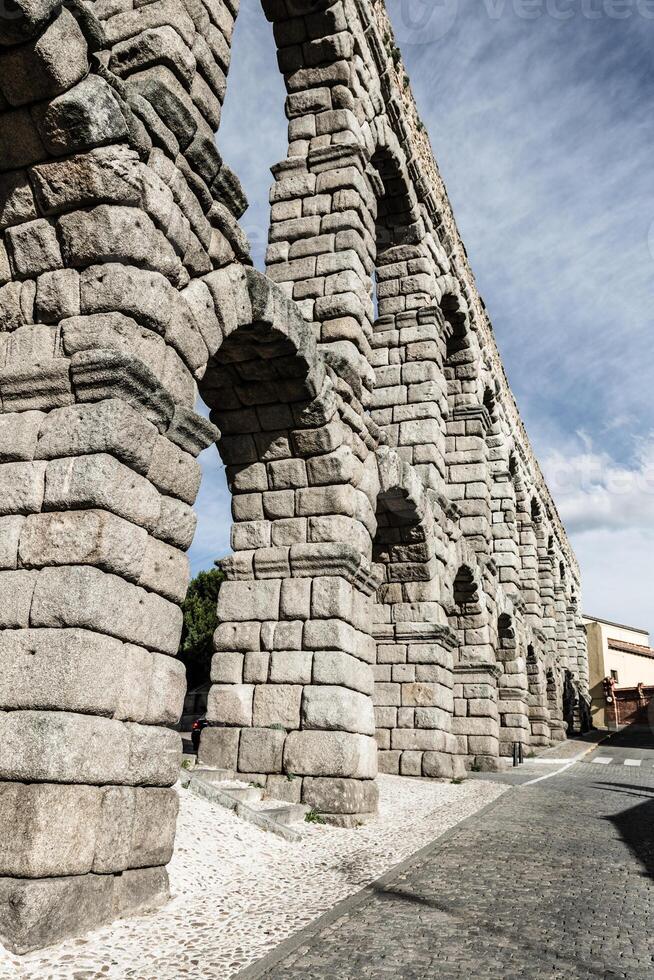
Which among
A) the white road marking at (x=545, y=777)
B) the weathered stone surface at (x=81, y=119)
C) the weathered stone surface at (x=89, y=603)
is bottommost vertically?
the white road marking at (x=545, y=777)

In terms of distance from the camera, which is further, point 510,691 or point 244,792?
point 510,691

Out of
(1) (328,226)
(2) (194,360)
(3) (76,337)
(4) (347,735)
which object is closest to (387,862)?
(4) (347,735)

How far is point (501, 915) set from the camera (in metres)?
4.11

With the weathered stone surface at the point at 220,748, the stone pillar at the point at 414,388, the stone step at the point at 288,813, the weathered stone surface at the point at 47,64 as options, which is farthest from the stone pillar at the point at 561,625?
the weathered stone surface at the point at 47,64

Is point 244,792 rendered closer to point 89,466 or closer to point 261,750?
point 261,750

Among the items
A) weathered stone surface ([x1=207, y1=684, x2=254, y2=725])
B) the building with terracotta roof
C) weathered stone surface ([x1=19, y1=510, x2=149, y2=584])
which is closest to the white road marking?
weathered stone surface ([x1=207, y1=684, x2=254, y2=725])

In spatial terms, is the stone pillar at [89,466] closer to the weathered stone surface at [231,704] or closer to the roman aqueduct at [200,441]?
the roman aqueduct at [200,441]

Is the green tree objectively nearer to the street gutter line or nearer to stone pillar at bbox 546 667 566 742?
stone pillar at bbox 546 667 566 742

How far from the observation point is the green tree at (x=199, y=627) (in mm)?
31922

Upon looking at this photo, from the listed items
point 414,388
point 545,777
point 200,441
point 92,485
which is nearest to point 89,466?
point 92,485

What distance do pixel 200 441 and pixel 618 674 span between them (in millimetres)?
47685

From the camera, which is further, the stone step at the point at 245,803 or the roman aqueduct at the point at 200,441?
the stone step at the point at 245,803

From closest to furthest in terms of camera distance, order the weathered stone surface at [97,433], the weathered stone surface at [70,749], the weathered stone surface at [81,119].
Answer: the weathered stone surface at [70,749] → the weathered stone surface at [97,433] → the weathered stone surface at [81,119]

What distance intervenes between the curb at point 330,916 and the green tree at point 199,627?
26.5m
